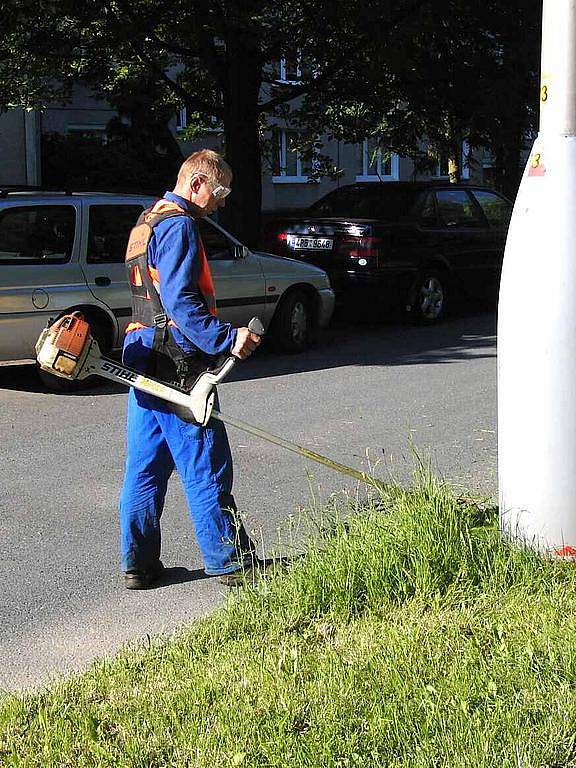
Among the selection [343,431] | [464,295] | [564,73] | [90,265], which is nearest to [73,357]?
[564,73]

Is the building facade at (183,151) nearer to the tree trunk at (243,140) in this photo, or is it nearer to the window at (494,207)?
the window at (494,207)

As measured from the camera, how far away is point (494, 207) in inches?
645

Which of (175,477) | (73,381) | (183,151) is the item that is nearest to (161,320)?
(175,477)

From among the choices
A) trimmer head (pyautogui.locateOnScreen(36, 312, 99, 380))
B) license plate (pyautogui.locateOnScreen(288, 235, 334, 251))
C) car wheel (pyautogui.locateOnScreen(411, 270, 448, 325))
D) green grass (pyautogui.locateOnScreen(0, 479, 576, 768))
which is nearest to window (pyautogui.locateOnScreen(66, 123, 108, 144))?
license plate (pyautogui.locateOnScreen(288, 235, 334, 251))

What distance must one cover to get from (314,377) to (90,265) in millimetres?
2372

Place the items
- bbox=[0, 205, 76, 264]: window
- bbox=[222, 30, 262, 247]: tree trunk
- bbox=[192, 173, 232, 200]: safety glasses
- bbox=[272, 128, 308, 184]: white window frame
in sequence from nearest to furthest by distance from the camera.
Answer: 1. bbox=[192, 173, 232, 200]: safety glasses
2. bbox=[0, 205, 76, 264]: window
3. bbox=[222, 30, 262, 247]: tree trunk
4. bbox=[272, 128, 308, 184]: white window frame

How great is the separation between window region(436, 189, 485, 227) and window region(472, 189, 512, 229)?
10.3 inches

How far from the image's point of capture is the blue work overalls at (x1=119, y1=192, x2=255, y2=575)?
194 inches

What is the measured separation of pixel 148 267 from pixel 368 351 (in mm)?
7984

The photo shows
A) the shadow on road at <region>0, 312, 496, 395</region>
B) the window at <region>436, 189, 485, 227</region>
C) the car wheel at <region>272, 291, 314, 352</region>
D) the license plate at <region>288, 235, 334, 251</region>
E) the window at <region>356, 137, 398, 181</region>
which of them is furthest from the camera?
the window at <region>356, 137, 398, 181</region>

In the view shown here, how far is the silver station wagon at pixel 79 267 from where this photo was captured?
390 inches

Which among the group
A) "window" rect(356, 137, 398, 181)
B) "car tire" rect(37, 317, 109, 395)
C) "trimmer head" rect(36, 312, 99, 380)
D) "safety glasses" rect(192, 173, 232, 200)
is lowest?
"car tire" rect(37, 317, 109, 395)

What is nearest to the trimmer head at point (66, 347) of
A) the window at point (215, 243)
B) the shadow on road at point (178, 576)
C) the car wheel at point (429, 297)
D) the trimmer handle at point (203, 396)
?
the trimmer handle at point (203, 396)

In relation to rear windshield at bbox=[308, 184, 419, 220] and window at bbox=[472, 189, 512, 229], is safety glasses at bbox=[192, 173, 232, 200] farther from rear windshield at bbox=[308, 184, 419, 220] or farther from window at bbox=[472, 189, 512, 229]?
window at bbox=[472, 189, 512, 229]
